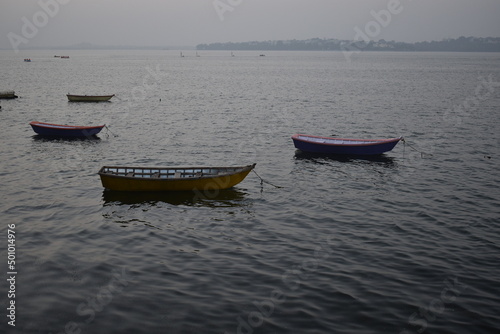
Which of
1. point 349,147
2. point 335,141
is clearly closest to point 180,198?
point 349,147

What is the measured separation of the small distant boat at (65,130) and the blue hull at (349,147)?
784 inches

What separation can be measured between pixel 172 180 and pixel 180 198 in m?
1.19

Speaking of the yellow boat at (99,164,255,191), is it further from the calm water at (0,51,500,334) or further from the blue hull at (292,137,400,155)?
the blue hull at (292,137,400,155)

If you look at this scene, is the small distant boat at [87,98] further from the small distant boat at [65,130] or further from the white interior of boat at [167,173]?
the white interior of boat at [167,173]

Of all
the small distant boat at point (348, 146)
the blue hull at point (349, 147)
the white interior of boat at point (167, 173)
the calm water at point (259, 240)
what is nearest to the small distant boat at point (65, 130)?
the calm water at point (259, 240)

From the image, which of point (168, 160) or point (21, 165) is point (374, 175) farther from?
point (21, 165)

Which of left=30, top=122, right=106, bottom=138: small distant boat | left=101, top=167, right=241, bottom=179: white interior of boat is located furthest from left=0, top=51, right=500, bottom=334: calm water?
left=30, top=122, right=106, bottom=138: small distant boat

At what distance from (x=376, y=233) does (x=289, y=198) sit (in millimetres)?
6532

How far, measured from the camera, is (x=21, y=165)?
32562mm

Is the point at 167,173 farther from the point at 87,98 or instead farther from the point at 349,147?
the point at 87,98

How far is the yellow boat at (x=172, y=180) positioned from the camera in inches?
1006

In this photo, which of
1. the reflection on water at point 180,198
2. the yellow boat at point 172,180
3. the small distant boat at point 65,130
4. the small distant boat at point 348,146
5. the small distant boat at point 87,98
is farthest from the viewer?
the small distant boat at point 87,98

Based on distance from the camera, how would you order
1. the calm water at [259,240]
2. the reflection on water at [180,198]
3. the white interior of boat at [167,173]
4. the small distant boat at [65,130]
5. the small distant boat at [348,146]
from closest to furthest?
the calm water at [259,240] → the reflection on water at [180,198] → the white interior of boat at [167,173] → the small distant boat at [348,146] → the small distant boat at [65,130]

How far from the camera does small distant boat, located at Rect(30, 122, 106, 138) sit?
137ft
